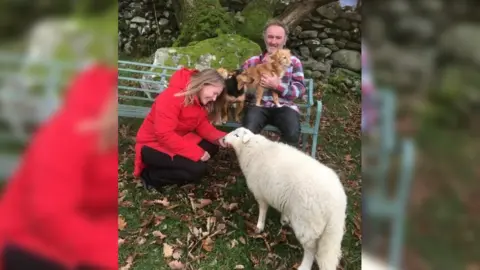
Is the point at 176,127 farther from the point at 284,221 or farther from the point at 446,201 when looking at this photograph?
the point at 446,201

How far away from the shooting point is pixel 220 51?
4.05ft

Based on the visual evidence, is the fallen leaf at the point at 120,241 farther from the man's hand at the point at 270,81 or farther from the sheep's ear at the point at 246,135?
the man's hand at the point at 270,81

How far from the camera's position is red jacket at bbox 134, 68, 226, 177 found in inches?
49.1

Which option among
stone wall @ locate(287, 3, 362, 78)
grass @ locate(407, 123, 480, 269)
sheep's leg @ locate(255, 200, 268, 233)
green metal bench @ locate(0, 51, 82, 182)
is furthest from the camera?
sheep's leg @ locate(255, 200, 268, 233)

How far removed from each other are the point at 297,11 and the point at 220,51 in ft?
0.82

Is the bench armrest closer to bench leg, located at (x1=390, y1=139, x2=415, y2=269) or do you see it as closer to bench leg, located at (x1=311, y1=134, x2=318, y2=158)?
bench leg, located at (x1=311, y1=134, x2=318, y2=158)

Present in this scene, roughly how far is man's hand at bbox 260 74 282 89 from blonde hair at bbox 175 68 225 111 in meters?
0.12

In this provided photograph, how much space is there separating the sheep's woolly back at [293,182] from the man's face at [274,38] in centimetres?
27

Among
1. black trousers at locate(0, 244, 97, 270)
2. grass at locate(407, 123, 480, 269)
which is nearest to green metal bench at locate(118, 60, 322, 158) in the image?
grass at locate(407, 123, 480, 269)

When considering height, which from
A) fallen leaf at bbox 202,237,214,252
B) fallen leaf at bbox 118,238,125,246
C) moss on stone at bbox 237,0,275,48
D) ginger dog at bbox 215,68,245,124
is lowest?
fallen leaf at bbox 202,237,214,252

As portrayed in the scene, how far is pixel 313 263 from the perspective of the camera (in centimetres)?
123

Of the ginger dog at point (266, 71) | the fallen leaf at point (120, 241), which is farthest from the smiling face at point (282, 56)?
the fallen leaf at point (120, 241)

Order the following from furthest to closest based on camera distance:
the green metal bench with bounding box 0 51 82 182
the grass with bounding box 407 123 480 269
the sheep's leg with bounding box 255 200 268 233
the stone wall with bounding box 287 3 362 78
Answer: the sheep's leg with bounding box 255 200 268 233 → the stone wall with bounding box 287 3 362 78 → the grass with bounding box 407 123 480 269 → the green metal bench with bounding box 0 51 82 182

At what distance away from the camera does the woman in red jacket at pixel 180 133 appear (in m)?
1.24
